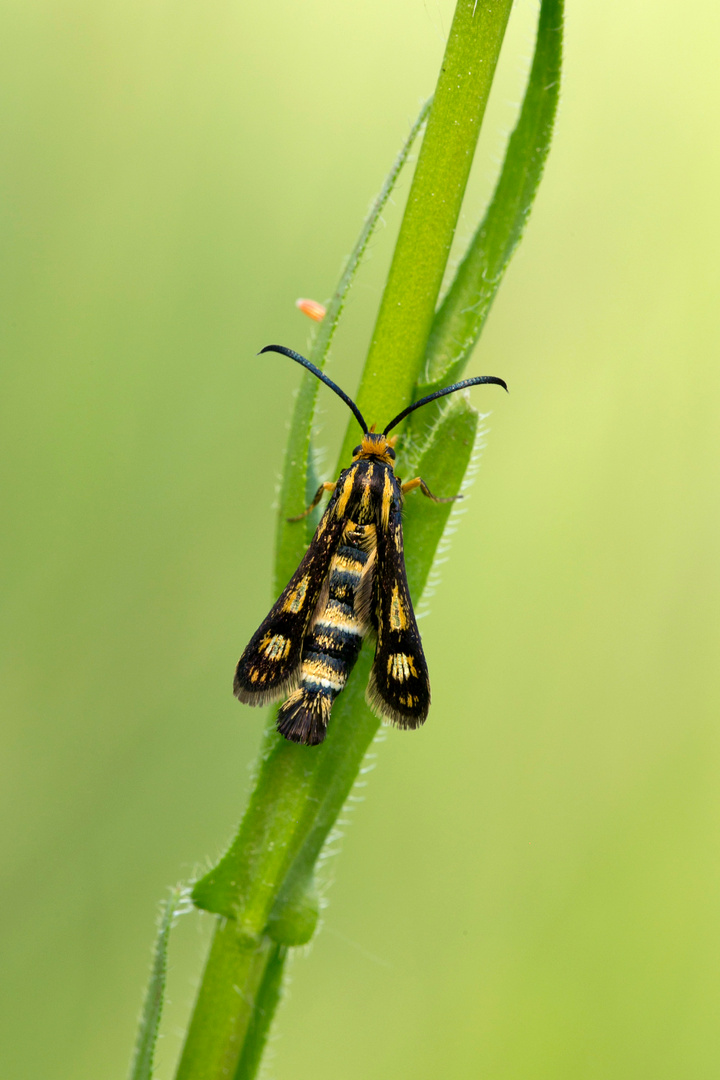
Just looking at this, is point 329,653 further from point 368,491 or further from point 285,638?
point 368,491

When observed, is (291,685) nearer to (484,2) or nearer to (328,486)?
(328,486)

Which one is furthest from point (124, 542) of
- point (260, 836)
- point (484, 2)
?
point (484, 2)

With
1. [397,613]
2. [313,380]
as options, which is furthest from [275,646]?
[313,380]

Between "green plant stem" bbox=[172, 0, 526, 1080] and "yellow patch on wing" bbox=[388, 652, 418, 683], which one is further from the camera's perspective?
"yellow patch on wing" bbox=[388, 652, 418, 683]

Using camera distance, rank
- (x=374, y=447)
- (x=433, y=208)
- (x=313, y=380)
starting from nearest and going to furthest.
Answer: (x=433, y=208), (x=313, y=380), (x=374, y=447)

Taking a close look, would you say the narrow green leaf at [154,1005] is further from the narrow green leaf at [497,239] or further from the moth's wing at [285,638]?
the narrow green leaf at [497,239]

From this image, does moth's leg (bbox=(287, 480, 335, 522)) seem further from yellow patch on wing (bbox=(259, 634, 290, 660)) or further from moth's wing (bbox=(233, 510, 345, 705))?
yellow patch on wing (bbox=(259, 634, 290, 660))

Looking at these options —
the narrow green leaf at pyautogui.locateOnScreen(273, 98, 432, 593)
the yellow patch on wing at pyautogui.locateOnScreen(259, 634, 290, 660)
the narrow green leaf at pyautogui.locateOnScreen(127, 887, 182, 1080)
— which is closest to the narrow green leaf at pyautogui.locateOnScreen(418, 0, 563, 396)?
the narrow green leaf at pyautogui.locateOnScreen(273, 98, 432, 593)
